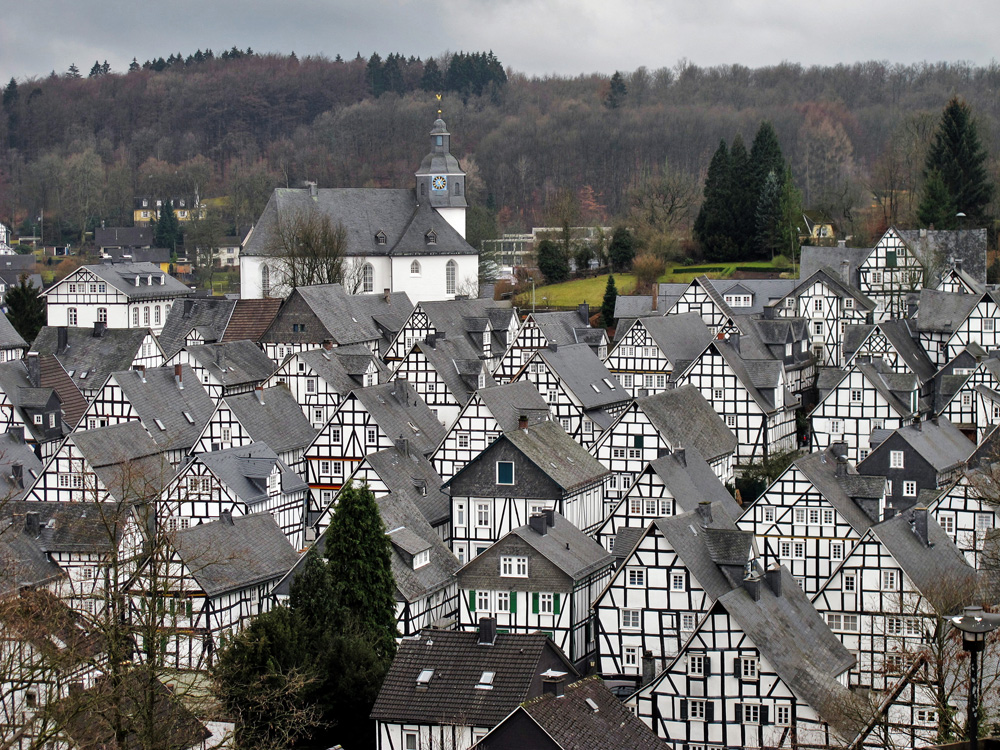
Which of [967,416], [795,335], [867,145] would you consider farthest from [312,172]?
[967,416]

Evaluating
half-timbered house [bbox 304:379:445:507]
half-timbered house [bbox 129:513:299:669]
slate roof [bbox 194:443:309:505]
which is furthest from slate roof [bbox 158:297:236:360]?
half-timbered house [bbox 129:513:299:669]

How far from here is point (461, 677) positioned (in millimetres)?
35844

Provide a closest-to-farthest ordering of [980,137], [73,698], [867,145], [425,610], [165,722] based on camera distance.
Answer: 1. [73,698]
2. [165,722]
3. [425,610]
4. [980,137]
5. [867,145]

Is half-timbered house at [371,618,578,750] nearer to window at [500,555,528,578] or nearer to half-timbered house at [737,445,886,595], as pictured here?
window at [500,555,528,578]

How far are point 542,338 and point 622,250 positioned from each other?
30.0m

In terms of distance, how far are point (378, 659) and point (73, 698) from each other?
42.0 feet

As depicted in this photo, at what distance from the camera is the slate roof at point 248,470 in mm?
49688

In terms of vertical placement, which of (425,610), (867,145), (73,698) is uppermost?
(867,145)

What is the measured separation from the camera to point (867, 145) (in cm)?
13938

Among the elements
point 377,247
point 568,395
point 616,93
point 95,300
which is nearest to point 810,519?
point 568,395

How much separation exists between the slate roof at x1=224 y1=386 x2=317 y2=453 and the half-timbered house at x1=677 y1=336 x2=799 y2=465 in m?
14.2

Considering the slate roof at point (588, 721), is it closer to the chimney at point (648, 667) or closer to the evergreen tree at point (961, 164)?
the chimney at point (648, 667)

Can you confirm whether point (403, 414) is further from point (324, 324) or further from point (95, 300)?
point (95, 300)

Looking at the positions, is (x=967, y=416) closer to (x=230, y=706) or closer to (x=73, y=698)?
(x=230, y=706)
